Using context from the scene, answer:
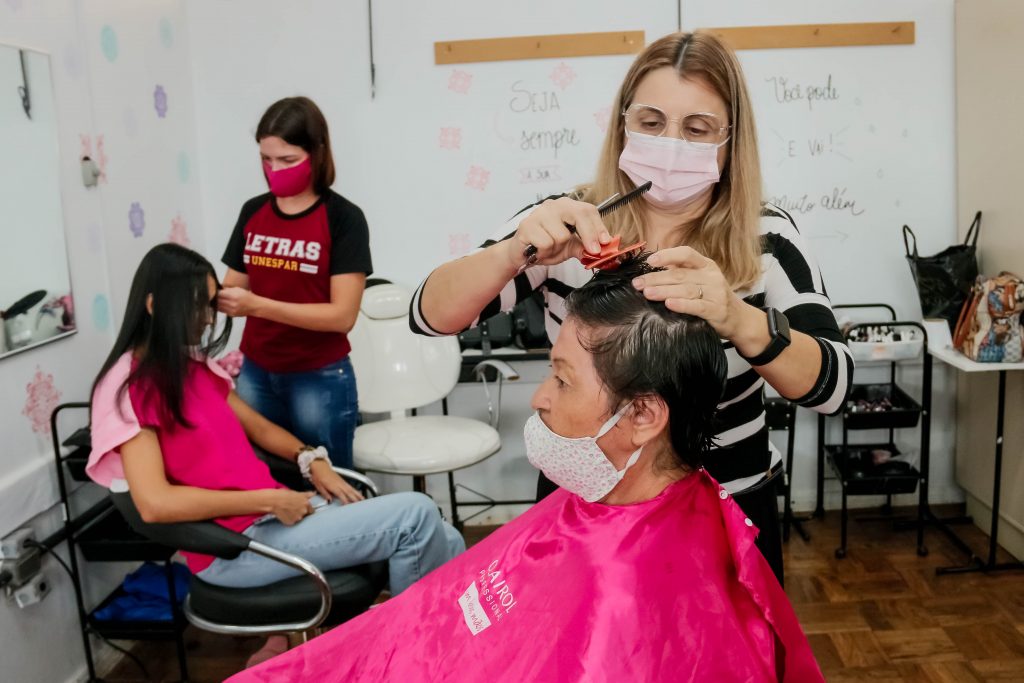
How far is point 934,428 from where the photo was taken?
3283mm

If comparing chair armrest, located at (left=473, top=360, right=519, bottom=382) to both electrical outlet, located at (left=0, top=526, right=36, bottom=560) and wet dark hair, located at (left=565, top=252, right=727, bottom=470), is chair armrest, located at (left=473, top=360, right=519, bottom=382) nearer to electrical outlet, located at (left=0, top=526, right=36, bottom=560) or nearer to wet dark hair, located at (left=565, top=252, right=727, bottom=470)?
electrical outlet, located at (left=0, top=526, right=36, bottom=560)

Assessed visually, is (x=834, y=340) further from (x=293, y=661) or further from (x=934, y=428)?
(x=934, y=428)

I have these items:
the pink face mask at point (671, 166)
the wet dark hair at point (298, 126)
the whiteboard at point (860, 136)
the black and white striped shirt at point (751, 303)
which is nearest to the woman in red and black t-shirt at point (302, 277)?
the wet dark hair at point (298, 126)

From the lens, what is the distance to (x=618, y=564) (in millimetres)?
1128

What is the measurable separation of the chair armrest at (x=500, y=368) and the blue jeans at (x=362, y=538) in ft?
2.93

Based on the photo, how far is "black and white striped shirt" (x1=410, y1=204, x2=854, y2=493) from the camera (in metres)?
1.17

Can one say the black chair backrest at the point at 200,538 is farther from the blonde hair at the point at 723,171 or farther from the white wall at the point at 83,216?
the blonde hair at the point at 723,171

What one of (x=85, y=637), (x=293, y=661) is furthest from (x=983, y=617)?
(x=85, y=637)

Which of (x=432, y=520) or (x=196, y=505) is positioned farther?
(x=432, y=520)

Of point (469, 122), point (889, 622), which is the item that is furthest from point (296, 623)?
point (469, 122)

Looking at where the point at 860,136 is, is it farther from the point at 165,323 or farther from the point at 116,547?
the point at 116,547

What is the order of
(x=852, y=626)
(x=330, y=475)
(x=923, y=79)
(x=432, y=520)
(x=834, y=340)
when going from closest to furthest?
1. (x=834, y=340)
2. (x=432, y=520)
3. (x=330, y=475)
4. (x=852, y=626)
5. (x=923, y=79)

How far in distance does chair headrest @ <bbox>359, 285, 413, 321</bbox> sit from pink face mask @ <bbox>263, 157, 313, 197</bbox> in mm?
658

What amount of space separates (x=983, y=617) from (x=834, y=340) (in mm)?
1855
